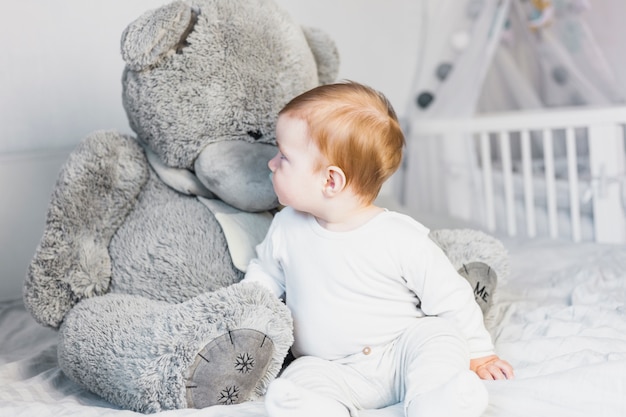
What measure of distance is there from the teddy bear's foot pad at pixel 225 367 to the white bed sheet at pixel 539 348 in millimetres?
38

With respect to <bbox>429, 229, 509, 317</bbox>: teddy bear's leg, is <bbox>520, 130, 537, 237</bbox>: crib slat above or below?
below

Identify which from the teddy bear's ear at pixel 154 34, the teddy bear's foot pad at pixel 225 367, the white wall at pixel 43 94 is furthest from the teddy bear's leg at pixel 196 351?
the white wall at pixel 43 94

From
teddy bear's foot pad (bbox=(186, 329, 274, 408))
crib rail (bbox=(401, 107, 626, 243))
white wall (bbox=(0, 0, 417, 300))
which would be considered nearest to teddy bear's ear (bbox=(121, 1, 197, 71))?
teddy bear's foot pad (bbox=(186, 329, 274, 408))

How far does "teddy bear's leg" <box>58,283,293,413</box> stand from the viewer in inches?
40.9

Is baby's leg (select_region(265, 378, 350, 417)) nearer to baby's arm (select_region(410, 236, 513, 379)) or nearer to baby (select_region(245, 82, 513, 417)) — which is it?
baby (select_region(245, 82, 513, 417))

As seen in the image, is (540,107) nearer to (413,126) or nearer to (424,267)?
(413,126)

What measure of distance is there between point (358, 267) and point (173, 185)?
1.23 feet

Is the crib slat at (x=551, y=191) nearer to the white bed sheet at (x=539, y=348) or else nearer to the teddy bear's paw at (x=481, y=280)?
the white bed sheet at (x=539, y=348)

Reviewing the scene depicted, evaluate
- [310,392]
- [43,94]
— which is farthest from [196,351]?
[43,94]

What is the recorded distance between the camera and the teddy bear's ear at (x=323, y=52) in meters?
1.49

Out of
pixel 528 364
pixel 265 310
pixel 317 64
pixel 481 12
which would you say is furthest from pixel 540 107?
pixel 265 310

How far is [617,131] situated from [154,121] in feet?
4.30

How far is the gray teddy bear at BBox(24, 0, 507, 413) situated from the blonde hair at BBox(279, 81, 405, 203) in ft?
0.62

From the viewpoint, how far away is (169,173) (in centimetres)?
132
